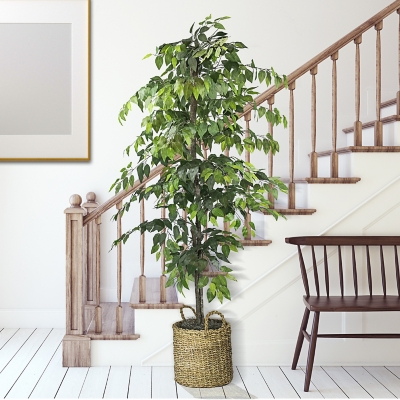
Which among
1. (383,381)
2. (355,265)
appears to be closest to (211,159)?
(355,265)

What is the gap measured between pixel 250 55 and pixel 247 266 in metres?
1.75

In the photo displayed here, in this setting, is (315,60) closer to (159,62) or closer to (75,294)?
(159,62)

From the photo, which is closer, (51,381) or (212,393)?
(212,393)

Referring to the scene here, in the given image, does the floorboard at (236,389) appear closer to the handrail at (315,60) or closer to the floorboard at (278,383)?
the floorboard at (278,383)

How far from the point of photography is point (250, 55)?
4.12 metres

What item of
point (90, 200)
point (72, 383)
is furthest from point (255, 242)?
point (90, 200)

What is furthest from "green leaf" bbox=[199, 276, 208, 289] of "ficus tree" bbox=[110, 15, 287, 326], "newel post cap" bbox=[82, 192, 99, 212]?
"newel post cap" bbox=[82, 192, 99, 212]

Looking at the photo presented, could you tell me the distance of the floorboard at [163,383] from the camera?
274 centimetres

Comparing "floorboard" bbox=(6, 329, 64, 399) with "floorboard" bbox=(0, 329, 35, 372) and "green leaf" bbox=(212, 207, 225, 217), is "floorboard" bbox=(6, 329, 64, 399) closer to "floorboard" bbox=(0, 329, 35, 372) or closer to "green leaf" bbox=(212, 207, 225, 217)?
"floorboard" bbox=(0, 329, 35, 372)

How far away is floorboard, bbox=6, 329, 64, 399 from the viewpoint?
2766 millimetres

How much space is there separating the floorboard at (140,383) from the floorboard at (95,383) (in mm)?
142

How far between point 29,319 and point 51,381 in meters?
1.26

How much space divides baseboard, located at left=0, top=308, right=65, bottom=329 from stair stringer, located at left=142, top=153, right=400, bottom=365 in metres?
1.19

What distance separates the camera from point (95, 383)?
2879 mm
